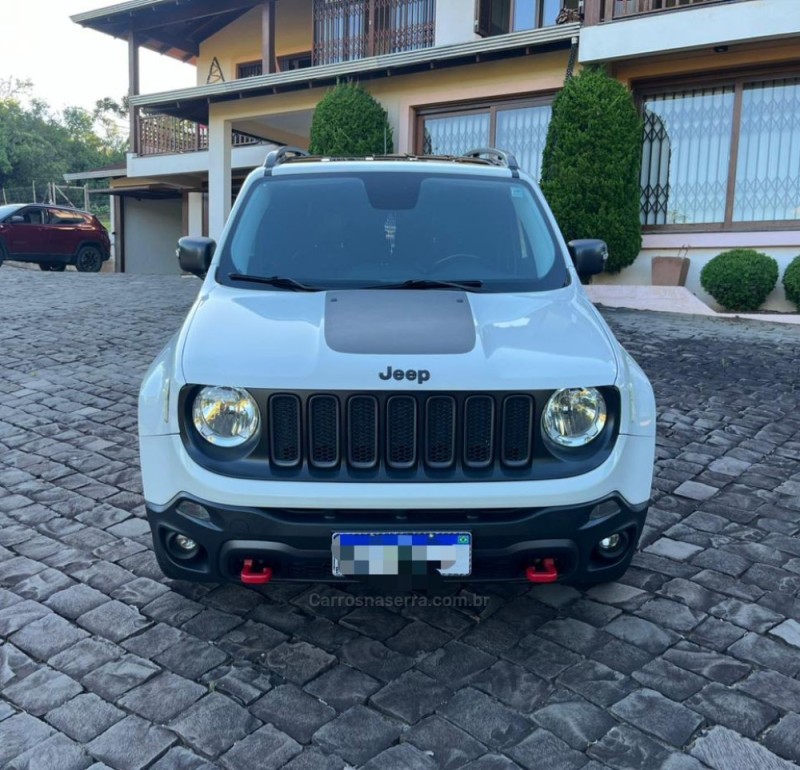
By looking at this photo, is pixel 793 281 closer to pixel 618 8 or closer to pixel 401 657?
pixel 618 8

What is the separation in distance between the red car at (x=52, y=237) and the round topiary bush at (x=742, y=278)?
50.9 ft

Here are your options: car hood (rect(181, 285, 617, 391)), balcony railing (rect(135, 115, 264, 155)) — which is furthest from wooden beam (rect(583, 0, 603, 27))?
balcony railing (rect(135, 115, 264, 155))

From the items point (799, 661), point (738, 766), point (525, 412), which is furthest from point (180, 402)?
point (799, 661)

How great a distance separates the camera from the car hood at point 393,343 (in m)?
2.76

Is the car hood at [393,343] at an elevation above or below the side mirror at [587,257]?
below

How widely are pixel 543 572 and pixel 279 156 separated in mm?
2917

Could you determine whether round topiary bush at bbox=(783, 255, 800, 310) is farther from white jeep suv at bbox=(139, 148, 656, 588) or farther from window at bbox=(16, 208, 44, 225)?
window at bbox=(16, 208, 44, 225)

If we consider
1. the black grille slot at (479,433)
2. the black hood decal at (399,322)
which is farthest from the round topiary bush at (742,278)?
the black grille slot at (479,433)

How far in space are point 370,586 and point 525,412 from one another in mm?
804

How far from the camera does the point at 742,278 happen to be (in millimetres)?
11508

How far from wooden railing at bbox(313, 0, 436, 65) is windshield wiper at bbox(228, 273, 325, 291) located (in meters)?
13.7

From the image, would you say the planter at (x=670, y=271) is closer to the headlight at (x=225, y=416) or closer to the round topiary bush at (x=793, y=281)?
the round topiary bush at (x=793, y=281)

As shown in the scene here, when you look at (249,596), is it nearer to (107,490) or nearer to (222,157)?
(107,490)

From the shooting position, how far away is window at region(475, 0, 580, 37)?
15.0 meters
